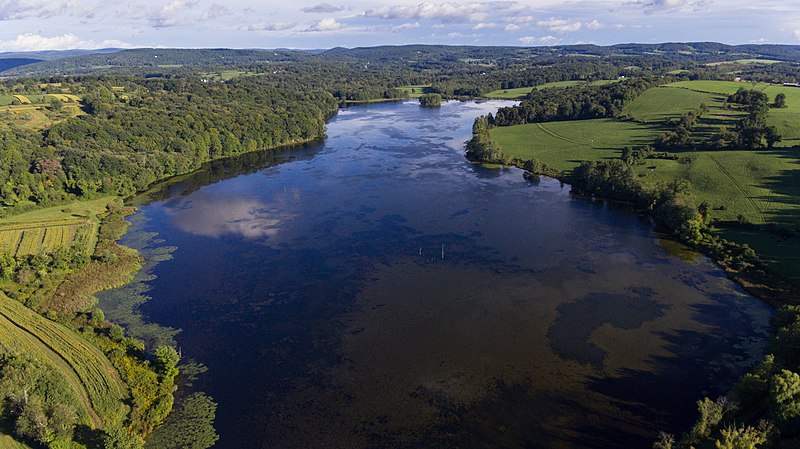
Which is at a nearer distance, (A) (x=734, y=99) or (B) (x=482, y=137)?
(B) (x=482, y=137)

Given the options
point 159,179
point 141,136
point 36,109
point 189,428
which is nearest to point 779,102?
point 189,428

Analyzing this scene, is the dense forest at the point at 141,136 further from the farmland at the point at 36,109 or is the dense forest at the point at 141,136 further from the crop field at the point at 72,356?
the crop field at the point at 72,356

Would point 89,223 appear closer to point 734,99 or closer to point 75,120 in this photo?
point 75,120

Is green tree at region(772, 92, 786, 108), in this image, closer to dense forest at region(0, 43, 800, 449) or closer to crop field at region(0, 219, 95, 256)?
dense forest at region(0, 43, 800, 449)

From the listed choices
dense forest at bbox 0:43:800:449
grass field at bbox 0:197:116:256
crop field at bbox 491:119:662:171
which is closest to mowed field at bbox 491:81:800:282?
crop field at bbox 491:119:662:171

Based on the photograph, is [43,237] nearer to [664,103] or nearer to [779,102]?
[664,103]

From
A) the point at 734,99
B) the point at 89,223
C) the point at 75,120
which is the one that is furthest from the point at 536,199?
the point at 75,120
